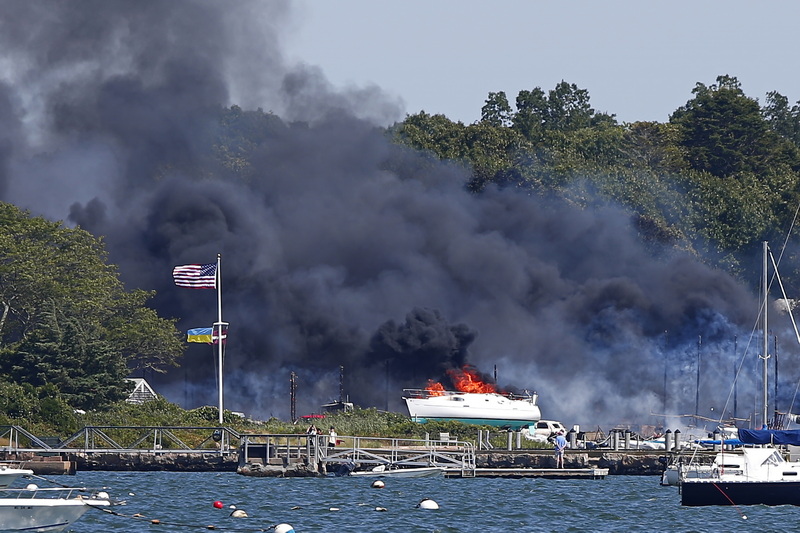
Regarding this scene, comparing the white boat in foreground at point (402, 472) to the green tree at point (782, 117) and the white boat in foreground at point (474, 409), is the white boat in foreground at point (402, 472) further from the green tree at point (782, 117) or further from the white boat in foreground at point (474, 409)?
the green tree at point (782, 117)

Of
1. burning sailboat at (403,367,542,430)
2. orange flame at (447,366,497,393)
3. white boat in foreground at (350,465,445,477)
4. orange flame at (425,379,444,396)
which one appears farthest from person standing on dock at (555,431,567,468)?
orange flame at (447,366,497,393)

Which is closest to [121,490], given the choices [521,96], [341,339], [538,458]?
[538,458]

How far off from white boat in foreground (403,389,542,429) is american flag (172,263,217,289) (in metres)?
18.3

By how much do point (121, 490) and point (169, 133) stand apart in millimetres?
77337

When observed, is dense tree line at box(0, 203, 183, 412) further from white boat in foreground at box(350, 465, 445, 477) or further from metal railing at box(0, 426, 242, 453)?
white boat in foreground at box(350, 465, 445, 477)

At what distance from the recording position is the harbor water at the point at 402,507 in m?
49.9

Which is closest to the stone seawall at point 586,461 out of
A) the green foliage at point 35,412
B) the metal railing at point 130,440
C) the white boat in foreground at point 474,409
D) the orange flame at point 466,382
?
the metal railing at point 130,440

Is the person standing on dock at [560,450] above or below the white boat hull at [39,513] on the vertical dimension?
above

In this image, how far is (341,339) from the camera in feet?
367

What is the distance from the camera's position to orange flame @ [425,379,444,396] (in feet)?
324

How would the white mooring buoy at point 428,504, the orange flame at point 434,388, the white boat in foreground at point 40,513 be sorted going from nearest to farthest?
1. the white boat in foreground at point 40,513
2. the white mooring buoy at point 428,504
3. the orange flame at point 434,388

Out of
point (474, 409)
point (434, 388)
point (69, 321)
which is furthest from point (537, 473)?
point (434, 388)

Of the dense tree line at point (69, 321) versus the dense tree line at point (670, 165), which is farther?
the dense tree line at point (670, 165)

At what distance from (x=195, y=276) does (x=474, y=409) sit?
73.4 ft
